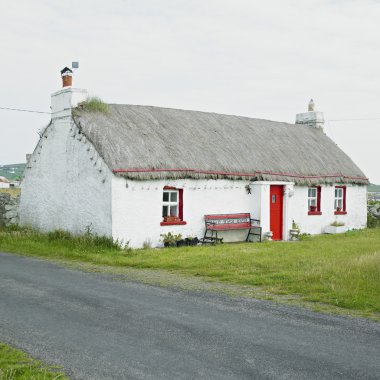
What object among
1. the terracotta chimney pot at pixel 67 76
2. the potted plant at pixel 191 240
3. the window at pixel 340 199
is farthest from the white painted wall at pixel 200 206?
the terracotta chimney pot at pixel 67 76

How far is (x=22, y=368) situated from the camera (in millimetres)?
5438

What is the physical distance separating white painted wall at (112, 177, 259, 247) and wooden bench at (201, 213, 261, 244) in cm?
21

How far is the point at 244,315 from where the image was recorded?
25.5 feet

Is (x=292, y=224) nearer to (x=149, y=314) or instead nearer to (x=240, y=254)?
(x=240, y=254)

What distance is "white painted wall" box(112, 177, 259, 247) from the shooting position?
51.7 ft

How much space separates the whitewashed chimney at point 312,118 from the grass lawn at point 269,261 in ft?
32.2

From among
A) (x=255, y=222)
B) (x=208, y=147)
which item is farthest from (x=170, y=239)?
(x=208, y=147)

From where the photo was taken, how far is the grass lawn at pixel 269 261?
30.4ft

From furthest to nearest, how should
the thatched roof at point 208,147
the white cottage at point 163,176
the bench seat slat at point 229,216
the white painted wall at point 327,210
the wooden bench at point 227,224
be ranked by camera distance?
1. the white painted wall at point 327,210
2. the bench seat slat at point 229,216
3. the wooden bench at point 227,224
4. the thatched roof at point 208,147
5. the white cottage at point 163,176

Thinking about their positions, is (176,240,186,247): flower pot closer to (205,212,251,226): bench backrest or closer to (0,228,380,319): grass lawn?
(0,228,380,319): grass lawn

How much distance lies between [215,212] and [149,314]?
10.9m

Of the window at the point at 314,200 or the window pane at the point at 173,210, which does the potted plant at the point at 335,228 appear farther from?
the window pane at the point at 173,210

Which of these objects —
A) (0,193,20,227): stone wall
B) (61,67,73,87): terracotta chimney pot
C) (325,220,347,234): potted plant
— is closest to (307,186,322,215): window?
(325,220,347,234): potted plant

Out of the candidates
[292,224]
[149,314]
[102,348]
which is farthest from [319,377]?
[292,224]
